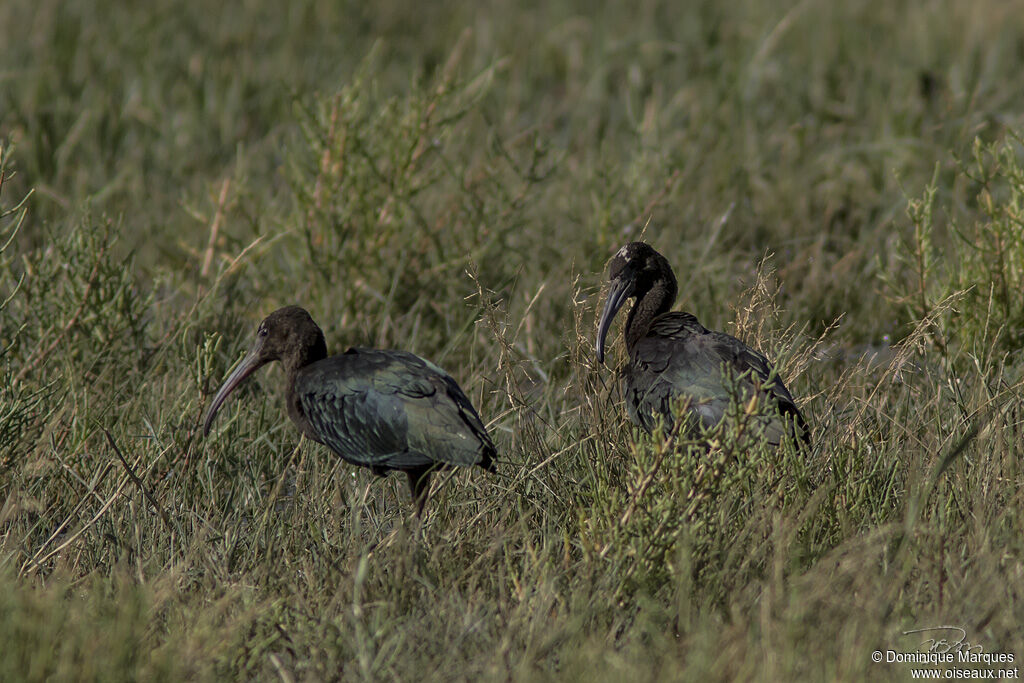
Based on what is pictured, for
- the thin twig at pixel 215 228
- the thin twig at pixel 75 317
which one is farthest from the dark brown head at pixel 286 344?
the thin twig at pixel 215 228

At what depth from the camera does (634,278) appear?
4617 millimetres

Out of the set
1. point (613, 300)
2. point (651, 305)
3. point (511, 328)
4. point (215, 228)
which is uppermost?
point (613, 300)

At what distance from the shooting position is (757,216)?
21.6 feet

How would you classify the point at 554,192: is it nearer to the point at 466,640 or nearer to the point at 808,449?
the point at 808,449

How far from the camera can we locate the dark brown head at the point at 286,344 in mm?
4496

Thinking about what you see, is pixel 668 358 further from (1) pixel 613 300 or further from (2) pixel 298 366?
(2) pixel 298 366

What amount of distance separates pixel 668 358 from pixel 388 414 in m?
0.98

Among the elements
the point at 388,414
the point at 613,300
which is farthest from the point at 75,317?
the point at 613,300

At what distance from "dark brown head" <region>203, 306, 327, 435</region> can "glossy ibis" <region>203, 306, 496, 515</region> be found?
0.08 m

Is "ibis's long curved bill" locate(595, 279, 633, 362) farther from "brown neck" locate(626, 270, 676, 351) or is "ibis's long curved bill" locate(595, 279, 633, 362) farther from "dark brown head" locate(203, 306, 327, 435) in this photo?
"dark brown head" locate(203, 306, 327, 435)

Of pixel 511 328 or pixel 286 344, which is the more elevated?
pixel 286 344

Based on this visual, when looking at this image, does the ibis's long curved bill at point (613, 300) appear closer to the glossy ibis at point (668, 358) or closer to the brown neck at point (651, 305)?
the glossy ibis at point (668, 358)

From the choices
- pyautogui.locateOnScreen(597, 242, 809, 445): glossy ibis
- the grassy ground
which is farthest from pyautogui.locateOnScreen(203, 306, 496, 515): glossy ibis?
pyautogui.locateOnScreen(597, 242, 809, 445): glossy ibis

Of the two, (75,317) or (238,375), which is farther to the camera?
(75,317)
